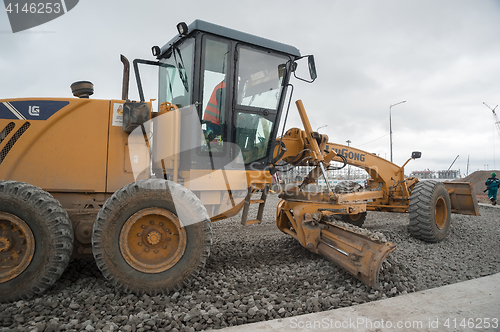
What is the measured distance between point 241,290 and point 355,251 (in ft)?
4.49

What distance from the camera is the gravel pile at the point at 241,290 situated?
2506mm

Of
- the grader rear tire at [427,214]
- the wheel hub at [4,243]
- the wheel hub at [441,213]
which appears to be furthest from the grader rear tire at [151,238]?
the wheel hub at [441,213]

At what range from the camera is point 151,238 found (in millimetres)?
3113

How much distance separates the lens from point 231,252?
4680 millimetres

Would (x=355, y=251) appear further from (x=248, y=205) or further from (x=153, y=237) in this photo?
(x=153, y=237)

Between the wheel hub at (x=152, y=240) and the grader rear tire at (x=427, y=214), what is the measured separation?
4.49 meters

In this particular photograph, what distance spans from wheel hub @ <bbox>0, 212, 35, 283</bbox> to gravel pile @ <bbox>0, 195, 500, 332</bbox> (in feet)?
1.01

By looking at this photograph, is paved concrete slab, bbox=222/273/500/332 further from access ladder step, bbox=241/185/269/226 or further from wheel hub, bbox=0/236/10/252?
wheel hub, bbox=0/236/10/252

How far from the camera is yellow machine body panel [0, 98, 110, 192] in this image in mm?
3336

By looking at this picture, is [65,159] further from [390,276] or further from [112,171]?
[390,276]

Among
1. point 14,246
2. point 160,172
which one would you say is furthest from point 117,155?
point 14,246

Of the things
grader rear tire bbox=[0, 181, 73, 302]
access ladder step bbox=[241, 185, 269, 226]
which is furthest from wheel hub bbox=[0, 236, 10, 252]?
access ladder step bbox=[241, 185, 269, 226]
